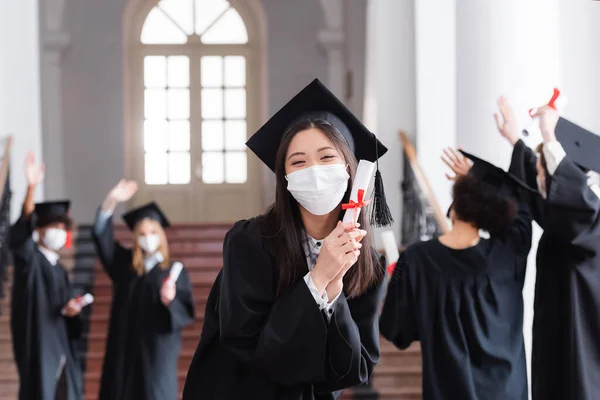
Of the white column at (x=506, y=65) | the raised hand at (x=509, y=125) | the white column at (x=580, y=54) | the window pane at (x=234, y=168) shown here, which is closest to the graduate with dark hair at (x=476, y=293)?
the raised hand at (x=509, y=125)

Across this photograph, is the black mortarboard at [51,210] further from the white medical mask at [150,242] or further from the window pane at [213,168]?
the window pane at [213,168]

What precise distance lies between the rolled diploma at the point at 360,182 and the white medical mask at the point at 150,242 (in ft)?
16.6

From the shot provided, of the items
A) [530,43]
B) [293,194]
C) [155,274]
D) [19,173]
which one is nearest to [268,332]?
[293,194]

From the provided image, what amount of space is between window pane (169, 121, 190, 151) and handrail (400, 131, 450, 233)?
4.61 meters

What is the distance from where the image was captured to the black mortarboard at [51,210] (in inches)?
291

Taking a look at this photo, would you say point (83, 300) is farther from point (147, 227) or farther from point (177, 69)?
point (177, 69)

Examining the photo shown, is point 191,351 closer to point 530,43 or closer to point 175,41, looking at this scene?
point 530,43

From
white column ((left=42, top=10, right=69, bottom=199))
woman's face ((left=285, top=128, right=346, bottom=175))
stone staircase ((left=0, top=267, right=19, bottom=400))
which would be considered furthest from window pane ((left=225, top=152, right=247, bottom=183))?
woman's face ((left=285, top=128, right=346, bottom=175))

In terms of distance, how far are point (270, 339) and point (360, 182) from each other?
1.53 feet

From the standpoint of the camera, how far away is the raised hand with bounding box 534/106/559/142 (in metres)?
4.12

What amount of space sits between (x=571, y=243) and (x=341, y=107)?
70.3 inches

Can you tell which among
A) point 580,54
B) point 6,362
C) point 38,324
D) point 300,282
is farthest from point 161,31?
point 300,282

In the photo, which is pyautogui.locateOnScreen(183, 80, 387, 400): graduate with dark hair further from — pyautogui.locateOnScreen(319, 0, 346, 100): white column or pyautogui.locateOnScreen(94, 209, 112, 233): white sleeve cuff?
pyautogui.locateOnScreen(319, 0, 346, 100): white column

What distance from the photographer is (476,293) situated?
4734mm
